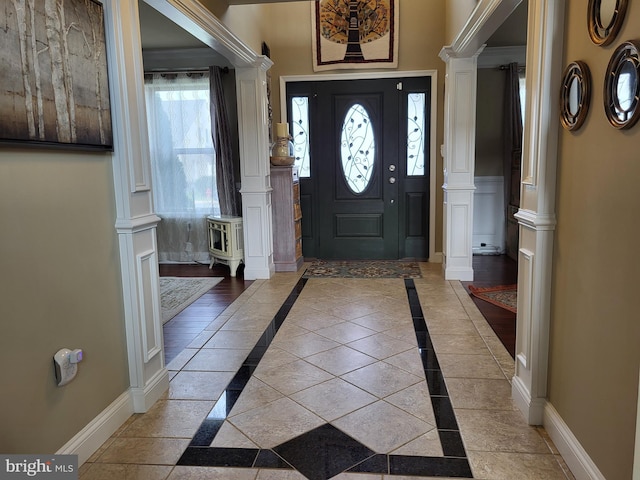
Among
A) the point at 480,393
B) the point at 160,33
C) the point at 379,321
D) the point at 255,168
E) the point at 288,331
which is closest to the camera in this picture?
the point at 480,393

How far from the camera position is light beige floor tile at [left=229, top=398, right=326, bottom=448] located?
2.14 metres

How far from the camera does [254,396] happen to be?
2.52 meters

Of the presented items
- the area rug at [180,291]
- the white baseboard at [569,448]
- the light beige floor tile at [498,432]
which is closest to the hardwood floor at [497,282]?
the light beige floor tile at [498,432]

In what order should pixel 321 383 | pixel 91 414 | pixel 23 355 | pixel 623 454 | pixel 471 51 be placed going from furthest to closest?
pixel 471 51 → pixel 321 383 → pixel 91 414 → pixel 23 355 → pixel 623 454

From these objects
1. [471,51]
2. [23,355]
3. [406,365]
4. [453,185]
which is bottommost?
[406,365]

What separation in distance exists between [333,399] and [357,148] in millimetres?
3893

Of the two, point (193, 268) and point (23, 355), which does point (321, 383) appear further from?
point (193, 268)

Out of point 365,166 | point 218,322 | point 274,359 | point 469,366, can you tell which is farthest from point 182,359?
point 365,166

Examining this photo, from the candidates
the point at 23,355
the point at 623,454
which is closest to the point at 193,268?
the point at 23,355

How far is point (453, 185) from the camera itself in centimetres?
481

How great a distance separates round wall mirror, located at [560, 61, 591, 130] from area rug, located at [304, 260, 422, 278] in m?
3.30

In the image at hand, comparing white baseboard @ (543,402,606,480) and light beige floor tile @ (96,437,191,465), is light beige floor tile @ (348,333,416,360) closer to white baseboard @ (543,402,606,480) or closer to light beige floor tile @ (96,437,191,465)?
white baseboard @ (543,402,606,480)

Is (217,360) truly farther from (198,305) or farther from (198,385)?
(198,305)

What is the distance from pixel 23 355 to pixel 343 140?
15.4 ft
